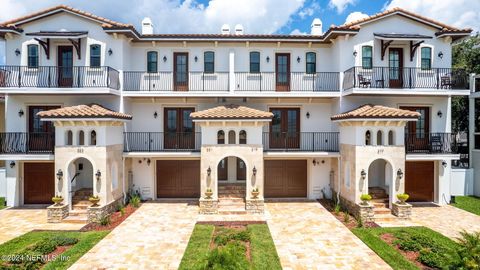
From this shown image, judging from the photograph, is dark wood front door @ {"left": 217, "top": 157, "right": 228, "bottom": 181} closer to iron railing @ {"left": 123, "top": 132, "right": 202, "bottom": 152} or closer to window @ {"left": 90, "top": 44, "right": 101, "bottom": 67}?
iron railing @ {"left": 123, "top": 132, "right": 202, "bottom": 152}

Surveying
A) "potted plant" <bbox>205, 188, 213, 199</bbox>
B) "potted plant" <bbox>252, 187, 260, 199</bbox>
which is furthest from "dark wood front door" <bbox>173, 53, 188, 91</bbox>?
"potted plant" <bbox>252, 187, 260, 199</bbox>

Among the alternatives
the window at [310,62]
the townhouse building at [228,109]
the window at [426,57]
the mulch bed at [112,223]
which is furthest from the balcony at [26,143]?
the window at [426,57]

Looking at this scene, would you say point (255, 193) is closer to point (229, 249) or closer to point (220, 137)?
point (220, 137)

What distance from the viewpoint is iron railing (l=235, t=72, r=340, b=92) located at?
16891 mm

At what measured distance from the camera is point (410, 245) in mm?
10094

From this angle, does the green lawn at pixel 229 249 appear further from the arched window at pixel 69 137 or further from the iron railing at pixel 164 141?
the arched window at pixel 69 137

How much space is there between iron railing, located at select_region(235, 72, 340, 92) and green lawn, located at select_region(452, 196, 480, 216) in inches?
386

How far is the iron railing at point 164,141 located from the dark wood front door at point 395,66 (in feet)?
39.1

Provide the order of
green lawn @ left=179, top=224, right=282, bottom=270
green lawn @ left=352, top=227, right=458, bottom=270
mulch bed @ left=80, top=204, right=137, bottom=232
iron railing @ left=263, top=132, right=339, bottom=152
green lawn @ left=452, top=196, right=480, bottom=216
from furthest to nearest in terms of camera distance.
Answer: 1. iron railing @ left=263, top=132, right=339, bottom=152
2. green lawn @ left=452, top=196, right=480, bottom=216
3. mulch bed @ left=80, top=204, right=137, bottom=232
4. green lawn @ left=352, top=227, right=458, bottom=270
5. green lawn @ left=179, top=224, right=282, bottom=270

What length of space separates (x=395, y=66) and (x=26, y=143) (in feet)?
70.5

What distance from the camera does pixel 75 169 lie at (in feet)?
52.9

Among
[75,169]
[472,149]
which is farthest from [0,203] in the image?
[472,149]

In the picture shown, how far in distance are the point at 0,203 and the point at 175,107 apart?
1144 centimetres

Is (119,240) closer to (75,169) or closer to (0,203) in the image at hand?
(75,169)
